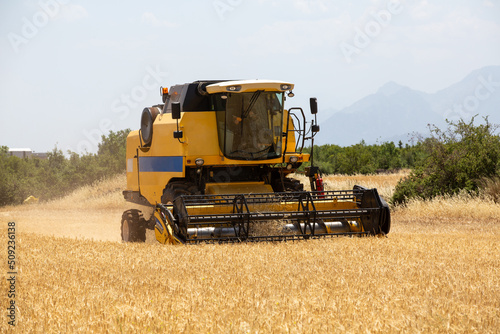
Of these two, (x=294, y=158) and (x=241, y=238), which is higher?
(x=294, y=158)

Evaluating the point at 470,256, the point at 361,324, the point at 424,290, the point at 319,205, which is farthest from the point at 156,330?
the point at 319,205

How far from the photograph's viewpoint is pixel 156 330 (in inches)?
156

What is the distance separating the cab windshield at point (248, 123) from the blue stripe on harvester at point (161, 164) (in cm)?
74

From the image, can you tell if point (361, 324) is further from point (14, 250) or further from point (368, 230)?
point (14, 250)

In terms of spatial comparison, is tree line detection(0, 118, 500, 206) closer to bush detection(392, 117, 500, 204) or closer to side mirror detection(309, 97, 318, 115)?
bush detection(392, 117, 500, 204)

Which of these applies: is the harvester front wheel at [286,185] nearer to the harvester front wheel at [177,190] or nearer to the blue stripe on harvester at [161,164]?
the harvester front wheel at [177,190]

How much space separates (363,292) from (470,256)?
253 cm

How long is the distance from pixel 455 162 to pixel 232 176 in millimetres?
8347

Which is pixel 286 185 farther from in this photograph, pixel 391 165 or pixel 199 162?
pixel 391 165

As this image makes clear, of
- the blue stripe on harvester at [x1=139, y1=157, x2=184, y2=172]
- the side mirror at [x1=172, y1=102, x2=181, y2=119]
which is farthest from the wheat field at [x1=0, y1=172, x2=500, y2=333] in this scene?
the side mirror at [x1=172, y1=102, x2=181, y2=119]

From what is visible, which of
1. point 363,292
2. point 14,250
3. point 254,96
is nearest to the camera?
point 363,292

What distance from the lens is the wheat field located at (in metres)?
4.06

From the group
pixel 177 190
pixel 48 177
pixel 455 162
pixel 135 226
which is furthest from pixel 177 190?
pixel 48 177

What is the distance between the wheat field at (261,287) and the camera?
160 inches
